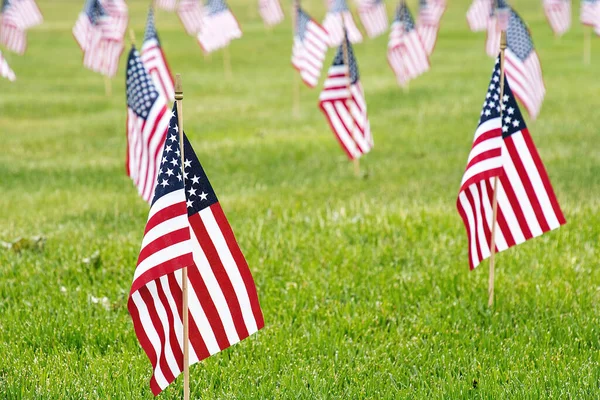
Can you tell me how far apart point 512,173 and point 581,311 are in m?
1.17

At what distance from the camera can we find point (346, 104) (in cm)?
1169

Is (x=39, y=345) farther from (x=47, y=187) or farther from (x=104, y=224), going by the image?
(x=47, y=187)

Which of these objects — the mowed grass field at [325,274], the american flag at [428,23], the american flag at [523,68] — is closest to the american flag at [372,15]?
the american flag at [428,23]

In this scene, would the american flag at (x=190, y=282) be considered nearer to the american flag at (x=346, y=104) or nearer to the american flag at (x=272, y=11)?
the american flag at (x=346, y=104)

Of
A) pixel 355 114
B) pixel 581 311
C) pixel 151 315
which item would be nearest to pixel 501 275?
pixel 581 311

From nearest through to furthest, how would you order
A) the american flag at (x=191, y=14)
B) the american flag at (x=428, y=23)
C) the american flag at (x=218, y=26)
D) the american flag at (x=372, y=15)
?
the american flag at (x=428, y=23), the american flag at (x=218, y=26), the american flag at (x=372, y=15), the american flag at (x=191, y=14)

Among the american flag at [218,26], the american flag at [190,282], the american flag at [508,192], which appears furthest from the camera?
the american flag at [218,26]

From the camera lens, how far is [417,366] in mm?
5418

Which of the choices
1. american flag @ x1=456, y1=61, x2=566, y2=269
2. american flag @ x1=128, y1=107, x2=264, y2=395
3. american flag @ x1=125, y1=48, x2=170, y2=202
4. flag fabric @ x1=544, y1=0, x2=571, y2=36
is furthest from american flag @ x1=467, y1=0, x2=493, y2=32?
Answer: american flag @ x1=128, y1=107, x2=264, y2=395

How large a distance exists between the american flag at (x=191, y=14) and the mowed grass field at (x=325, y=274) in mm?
16022

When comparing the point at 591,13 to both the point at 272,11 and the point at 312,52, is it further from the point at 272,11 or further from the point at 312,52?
the point at 272,11

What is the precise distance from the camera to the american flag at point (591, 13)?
80.1 ft

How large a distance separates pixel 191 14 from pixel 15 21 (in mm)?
8350

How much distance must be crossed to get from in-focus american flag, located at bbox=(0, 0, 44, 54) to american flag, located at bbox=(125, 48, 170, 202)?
63.7 ft
